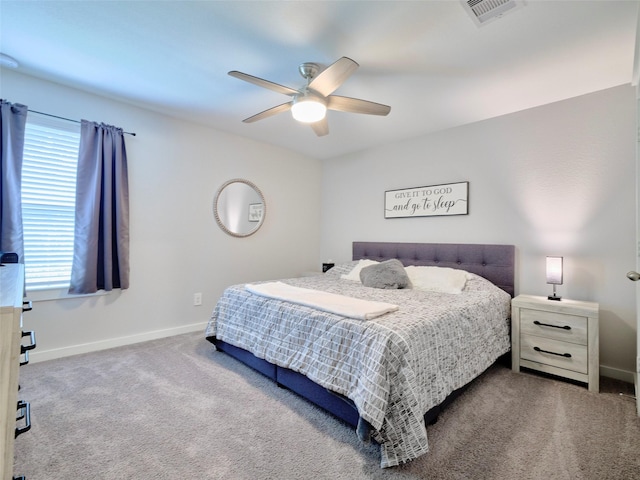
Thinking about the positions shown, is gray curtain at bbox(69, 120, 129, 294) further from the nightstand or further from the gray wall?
the nightstand

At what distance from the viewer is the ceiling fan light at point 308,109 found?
206 centimetres

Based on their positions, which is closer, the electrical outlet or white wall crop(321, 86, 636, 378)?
white wall crop(321, 86, 636, 378)

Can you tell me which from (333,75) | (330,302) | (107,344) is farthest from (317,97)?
(107,344)

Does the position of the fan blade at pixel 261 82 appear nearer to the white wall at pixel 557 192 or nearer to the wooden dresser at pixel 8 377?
the wooden dresser at pixel 8 377

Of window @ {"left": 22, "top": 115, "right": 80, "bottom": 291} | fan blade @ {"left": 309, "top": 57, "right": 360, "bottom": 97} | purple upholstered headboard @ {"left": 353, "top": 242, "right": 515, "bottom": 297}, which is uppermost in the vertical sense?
fan blade @ {"left": 309, "top": 57, "right": 360, "bottom": 97}

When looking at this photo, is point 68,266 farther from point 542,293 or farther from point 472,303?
point 542,293

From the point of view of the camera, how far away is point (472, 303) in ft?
7.24

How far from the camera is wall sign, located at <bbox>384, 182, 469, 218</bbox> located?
3.24 meters

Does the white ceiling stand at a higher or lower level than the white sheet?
higher

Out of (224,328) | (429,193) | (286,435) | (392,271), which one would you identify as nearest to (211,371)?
(224,328)

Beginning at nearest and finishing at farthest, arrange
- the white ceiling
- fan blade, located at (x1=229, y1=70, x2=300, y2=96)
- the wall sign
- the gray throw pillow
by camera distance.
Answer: the white ceiling < fan blade, located at (x1=229, y1=70, x2=300, y2=96) < the gray throw pillow < the wall sign

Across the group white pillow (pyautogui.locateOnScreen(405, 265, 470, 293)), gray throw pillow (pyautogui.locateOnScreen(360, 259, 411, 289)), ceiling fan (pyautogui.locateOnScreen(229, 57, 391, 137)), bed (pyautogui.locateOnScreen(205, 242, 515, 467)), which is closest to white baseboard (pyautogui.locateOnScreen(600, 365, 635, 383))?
bed (pyautogui.locateOnScreen(205, 242, 515, 467))

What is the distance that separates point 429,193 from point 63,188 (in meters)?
3.60

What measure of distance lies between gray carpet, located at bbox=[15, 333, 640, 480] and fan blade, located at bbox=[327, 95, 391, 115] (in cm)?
206
